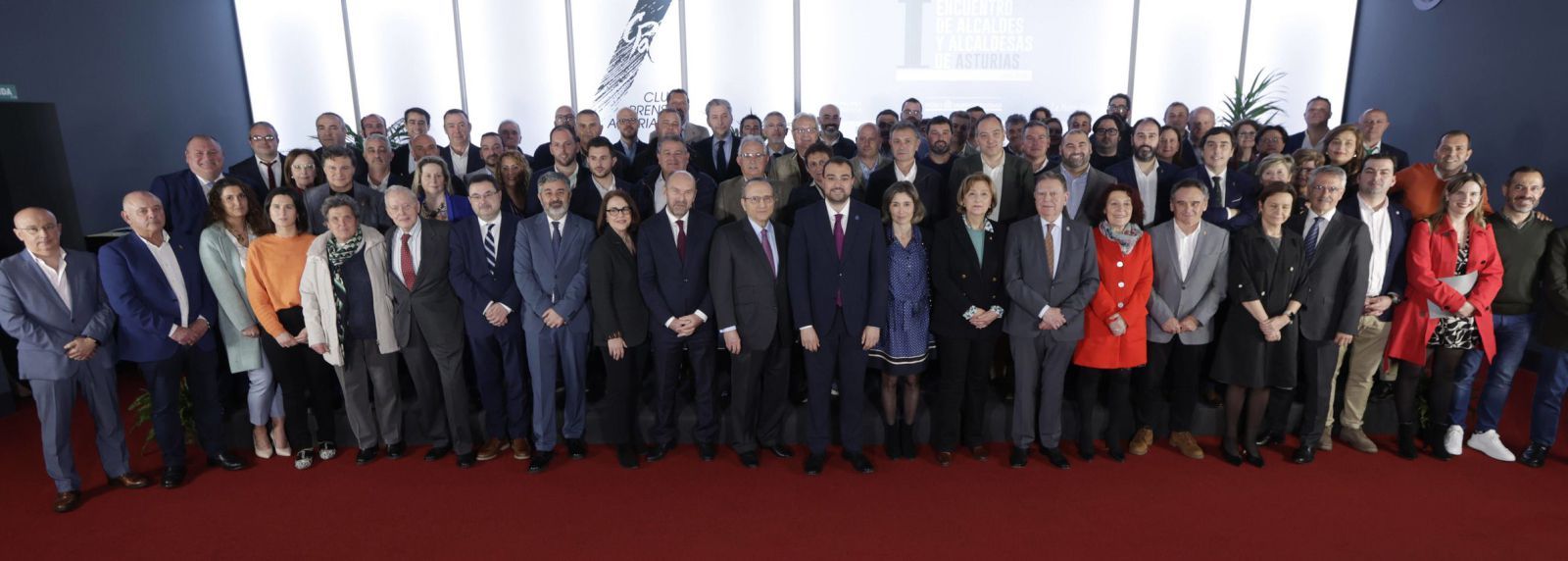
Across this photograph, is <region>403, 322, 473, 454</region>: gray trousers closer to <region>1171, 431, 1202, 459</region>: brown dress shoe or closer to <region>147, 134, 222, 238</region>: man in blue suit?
<region>147, 134, 222, 238</region>: man in blue suit

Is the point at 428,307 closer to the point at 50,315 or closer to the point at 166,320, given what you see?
the point at 166,320

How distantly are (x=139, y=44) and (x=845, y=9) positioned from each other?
7.08 metres

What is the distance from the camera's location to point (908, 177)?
420cm

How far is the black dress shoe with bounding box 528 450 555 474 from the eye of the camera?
3814 mm

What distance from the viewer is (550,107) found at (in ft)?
29.0

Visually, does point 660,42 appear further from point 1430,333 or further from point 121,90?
point 1430,333

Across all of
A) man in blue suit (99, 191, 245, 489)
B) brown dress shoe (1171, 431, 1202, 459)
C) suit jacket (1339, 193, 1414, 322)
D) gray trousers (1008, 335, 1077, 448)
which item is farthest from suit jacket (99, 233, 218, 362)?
suit jacket (1339, 193, 1414, 322)

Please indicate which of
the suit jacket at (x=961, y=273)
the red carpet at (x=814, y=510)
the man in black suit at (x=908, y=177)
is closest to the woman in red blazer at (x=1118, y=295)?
the suit jacket at (x=961, y=273)

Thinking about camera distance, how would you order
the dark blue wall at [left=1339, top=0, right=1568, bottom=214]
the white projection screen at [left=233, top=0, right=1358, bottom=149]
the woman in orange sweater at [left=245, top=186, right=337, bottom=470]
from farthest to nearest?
the white projection screen at [left=233, top=0, right=1358, bottom=149], the dark blue wall at [left=1339, top=0, right=1568, bottom=214], the woman in orange sweater at [left=245, top=186, right=337, bottom=470]

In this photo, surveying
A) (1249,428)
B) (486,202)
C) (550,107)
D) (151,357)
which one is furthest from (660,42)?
(1249,428)

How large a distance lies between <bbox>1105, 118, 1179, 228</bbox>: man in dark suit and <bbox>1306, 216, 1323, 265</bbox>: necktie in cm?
77

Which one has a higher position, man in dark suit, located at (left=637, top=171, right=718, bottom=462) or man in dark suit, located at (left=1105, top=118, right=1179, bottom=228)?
man in dark suit, located at (left=1105, top=118, right=1179, bottom=228)

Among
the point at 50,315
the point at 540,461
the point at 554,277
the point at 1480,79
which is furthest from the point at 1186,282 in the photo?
the point at 50,315

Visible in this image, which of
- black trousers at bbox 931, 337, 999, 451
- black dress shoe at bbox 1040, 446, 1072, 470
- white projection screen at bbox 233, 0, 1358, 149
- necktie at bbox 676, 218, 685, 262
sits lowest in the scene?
black dress shoe at bbox 1040, 446, 1072, 470
